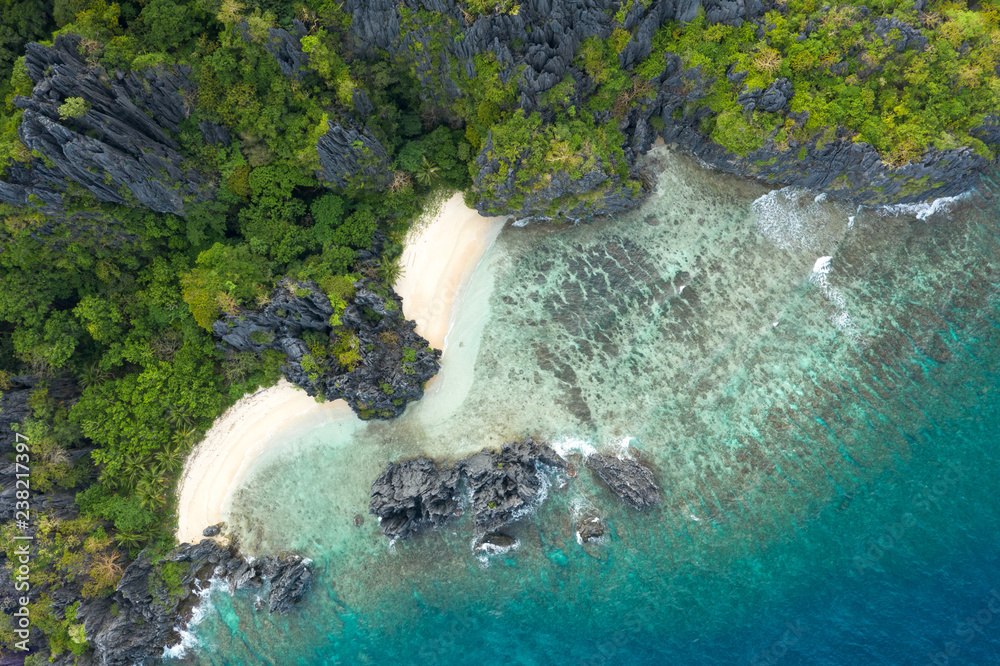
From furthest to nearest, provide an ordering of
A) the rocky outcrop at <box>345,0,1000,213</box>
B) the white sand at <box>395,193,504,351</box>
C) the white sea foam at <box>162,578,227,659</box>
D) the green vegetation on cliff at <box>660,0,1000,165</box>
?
the white sand at <box>395,193,504,351</box> < the white sea foam at <box>162,578,227,659</box> < the green vegetation on cliff at <box>660,0,1000,165</box> < the rocky outcrop at <box>345,0,1000,213</box>

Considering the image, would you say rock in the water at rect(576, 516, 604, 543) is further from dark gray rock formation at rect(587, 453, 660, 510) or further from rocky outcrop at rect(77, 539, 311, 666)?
rocky outcrop at rect(77, 539, 311, 666)

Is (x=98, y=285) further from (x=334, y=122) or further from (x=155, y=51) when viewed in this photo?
(x=334, y=122)

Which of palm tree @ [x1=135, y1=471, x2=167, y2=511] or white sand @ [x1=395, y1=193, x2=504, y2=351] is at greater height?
white sand @ [x1=395, y1=193, x2=504, y2=351]

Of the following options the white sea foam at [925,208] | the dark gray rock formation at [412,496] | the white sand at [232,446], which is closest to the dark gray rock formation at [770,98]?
the white sea foam at [925,208]

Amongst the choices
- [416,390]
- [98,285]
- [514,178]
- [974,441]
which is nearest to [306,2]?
[514,178]

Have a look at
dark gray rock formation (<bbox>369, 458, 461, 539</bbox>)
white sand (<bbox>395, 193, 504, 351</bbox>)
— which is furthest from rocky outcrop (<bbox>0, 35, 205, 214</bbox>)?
dark gray rock formation (<bbox>369, 458, 461, 539</bbox>)

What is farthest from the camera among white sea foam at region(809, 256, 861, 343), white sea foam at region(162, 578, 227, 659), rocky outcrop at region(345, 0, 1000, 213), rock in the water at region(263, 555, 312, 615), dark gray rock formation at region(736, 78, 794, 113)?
white sea foam at region(809, 256, 861, 343)

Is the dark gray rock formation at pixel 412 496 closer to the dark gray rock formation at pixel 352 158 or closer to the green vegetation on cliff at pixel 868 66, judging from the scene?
the dark gray rock formation at pixel 352 158
